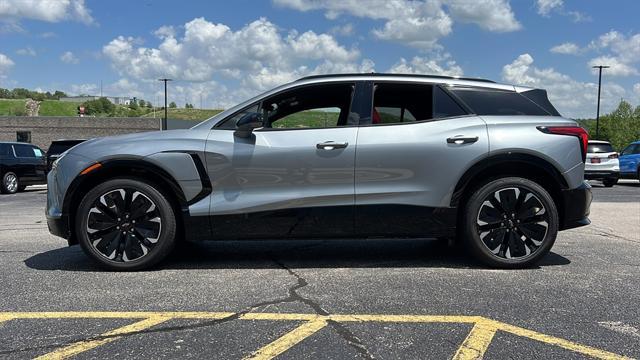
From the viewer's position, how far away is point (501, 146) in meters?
4.87

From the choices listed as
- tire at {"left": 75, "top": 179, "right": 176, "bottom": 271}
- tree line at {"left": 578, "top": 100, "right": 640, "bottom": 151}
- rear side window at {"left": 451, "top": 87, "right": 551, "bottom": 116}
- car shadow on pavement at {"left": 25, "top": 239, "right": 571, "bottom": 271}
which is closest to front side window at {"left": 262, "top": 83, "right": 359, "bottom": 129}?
rear side window at {"left": 451, "top": 87, "right": 551, "bottom": 116}

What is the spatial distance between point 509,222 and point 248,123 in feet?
8.32

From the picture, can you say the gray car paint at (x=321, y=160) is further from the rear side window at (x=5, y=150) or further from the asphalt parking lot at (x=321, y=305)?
the rear side window at (x=5, y=150)

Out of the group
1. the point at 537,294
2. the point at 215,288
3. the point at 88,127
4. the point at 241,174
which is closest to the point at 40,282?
the point at 215,288

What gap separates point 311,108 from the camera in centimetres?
535

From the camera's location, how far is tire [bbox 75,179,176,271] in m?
4.79

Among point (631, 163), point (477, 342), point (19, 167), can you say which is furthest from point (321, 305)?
point (631, 163)

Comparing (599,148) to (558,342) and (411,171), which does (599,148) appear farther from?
(558,342)

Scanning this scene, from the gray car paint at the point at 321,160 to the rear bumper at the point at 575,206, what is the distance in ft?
0.62

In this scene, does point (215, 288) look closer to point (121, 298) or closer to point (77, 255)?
point (121, 298)

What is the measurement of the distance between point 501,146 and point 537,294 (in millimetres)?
1359

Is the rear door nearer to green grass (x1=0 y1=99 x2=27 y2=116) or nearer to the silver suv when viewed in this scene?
the silver suv

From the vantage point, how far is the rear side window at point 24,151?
54.4ft

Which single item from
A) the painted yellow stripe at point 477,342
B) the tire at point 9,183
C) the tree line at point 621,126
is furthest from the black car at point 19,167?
the tree line at point 621,126
